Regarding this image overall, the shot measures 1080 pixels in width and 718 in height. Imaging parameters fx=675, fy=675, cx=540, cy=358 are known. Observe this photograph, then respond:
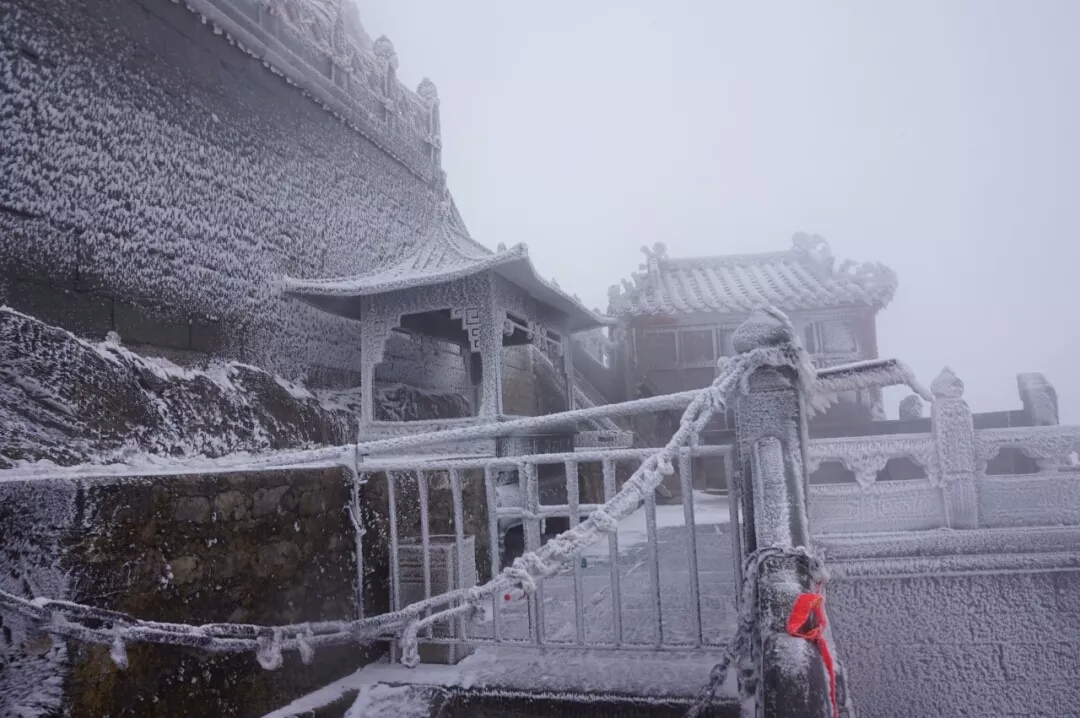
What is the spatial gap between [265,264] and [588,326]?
15.0 feet

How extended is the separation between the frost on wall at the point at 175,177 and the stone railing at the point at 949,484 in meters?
4.91

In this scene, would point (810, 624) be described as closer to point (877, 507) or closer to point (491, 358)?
point (877, 507)

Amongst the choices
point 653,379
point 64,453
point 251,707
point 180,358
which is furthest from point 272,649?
point 653,379

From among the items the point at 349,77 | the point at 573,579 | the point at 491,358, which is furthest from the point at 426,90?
the point at 573,579

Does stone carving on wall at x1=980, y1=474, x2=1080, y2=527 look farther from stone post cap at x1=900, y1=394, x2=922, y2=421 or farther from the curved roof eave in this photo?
stone post cap at x1=900, y1=394, x2=922, y2=421

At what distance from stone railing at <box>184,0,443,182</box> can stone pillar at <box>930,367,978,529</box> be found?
6.35 metres

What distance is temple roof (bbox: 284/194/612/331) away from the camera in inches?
253

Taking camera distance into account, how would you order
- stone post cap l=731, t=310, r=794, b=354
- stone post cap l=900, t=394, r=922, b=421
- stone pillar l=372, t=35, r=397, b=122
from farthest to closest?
stone post cap l=900, t=394, r=922, b=421 < stone pillar l=372, t=35, r=397, b=122 < stone post cap l=731, t=310, r=794, b=354

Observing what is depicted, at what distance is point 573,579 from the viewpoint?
4.40m

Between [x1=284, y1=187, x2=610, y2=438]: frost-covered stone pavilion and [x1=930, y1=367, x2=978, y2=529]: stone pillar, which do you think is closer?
[x1=930, y1=367, x2=978, y2=529]: stone pillar

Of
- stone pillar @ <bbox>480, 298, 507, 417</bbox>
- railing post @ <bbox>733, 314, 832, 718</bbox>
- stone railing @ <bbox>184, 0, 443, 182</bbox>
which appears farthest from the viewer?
stone pillar @ <bbox>480, 298, 507, 417</bbox>

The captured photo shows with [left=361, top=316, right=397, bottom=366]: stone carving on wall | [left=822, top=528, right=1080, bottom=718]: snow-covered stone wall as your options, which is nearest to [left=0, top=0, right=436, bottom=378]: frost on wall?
[left=361, top=316, right=397, bottom=366]: stone carving on wall

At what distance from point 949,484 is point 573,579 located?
2.50 m

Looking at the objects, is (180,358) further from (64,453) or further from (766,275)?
(766,275)
